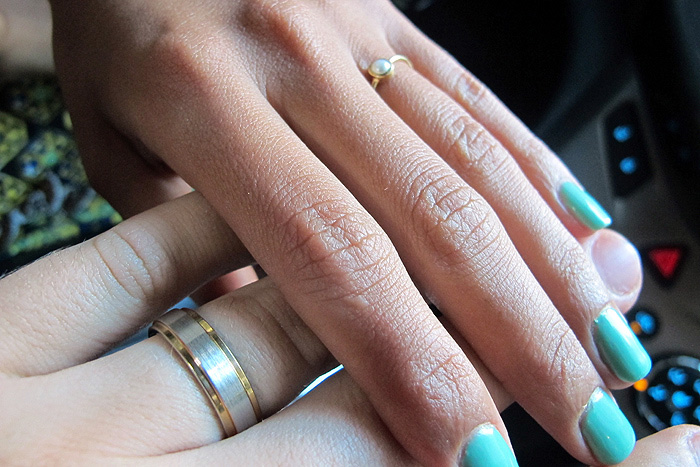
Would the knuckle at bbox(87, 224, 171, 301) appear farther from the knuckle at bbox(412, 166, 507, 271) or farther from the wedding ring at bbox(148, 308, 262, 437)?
the knuckle at bbox(412, 166, 507, 271)

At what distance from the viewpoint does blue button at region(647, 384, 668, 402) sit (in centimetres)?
71

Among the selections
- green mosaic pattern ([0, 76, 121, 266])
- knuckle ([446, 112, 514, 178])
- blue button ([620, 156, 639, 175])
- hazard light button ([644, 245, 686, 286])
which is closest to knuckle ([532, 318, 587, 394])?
knuckle ([446, 112, 514, 178])

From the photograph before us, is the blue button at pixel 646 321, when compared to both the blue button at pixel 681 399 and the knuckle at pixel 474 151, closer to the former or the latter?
the blue button at pixel 681 399

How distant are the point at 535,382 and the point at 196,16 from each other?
22.8 inches

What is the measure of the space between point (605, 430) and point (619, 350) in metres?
0.09

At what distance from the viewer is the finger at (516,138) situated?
702 mm

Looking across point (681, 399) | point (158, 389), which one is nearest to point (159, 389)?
point (158, 389)

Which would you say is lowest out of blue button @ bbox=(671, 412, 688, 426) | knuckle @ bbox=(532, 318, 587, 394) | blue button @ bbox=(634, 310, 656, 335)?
blue button @ bbox=(671, 412, 688, 426)

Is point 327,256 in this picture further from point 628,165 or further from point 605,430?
point 628,165

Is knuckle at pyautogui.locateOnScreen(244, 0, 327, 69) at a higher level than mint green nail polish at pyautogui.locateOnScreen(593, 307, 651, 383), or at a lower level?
higher

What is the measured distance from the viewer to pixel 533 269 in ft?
2.08

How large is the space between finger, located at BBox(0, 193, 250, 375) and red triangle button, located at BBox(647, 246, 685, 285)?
1.99 feet

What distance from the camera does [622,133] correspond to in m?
0.88

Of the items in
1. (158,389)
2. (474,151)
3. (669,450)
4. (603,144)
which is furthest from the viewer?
(603,144)
